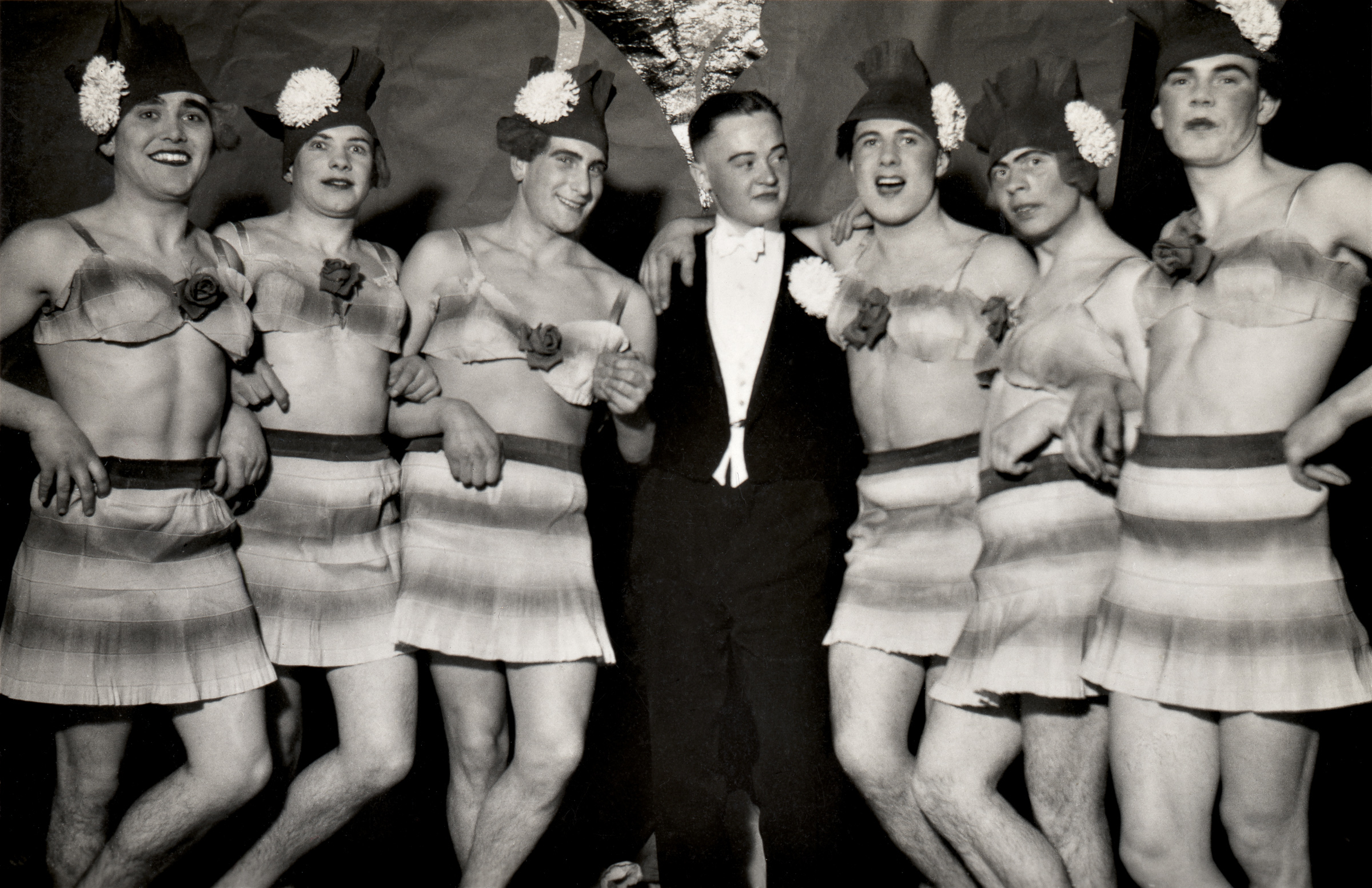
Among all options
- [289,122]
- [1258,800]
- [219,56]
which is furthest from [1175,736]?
[219,56]

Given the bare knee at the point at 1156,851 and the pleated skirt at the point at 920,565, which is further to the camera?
the pleated skirt at the point at 920,565

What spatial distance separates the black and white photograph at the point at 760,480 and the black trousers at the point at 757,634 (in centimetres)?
1

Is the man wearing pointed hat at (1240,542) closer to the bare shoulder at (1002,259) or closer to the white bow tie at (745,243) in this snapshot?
the bare shoulder at (1002,259)

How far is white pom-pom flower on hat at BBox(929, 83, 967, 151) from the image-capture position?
12.9 ft

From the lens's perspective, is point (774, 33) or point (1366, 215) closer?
point (1366, 215)

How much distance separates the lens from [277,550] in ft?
12.5

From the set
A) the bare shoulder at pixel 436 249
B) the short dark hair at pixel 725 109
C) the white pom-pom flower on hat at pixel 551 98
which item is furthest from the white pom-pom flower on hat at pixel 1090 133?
the bare shoulder at pixel 436 249

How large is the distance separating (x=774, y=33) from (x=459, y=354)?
89.2 inches

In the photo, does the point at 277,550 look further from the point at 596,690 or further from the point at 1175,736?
the point at 1175,736

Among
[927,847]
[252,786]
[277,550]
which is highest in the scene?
[277,550]

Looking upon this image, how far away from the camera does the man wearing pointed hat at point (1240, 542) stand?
3027 millimetres

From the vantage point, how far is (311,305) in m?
3.86

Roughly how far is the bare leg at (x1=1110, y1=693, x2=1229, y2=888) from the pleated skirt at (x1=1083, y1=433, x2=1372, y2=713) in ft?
0.33

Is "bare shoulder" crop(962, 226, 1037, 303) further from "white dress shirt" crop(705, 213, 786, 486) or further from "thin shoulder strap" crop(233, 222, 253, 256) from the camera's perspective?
"thin shoulder strap" crop(233, 222, 253, 256)
